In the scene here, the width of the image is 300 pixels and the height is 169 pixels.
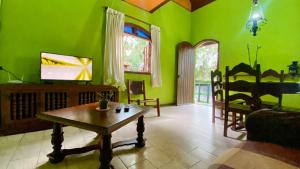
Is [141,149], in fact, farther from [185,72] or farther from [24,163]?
[185,72]

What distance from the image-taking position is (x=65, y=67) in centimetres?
285

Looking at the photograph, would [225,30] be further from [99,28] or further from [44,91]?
[44,91]

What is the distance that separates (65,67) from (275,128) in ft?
9.63

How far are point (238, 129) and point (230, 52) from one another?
268cm

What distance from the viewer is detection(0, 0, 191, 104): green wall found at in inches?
100

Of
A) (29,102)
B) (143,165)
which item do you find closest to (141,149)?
(143,165)

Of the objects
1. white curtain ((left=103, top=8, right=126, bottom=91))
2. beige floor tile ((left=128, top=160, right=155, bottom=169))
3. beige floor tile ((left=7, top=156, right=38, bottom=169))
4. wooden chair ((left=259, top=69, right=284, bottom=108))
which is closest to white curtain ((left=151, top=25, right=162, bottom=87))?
white curtain ((left=103, top=8, right=126, bottom=91))

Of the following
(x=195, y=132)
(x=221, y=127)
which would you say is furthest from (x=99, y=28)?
(x=221, y=127)

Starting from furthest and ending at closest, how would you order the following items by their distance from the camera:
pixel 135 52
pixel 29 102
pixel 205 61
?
pixel 205 61 < pixel 135 52 < pixel 29 102

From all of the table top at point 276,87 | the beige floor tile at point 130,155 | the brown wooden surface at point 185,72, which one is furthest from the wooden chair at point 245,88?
the brown wooden surface at point 185,72

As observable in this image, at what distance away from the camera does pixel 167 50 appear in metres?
5.10

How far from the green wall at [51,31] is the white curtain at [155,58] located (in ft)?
1.19

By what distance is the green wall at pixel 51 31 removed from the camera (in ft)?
8.35

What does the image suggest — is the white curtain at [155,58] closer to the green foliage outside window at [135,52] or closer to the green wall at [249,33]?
the green foliage outside window at [135,52]
